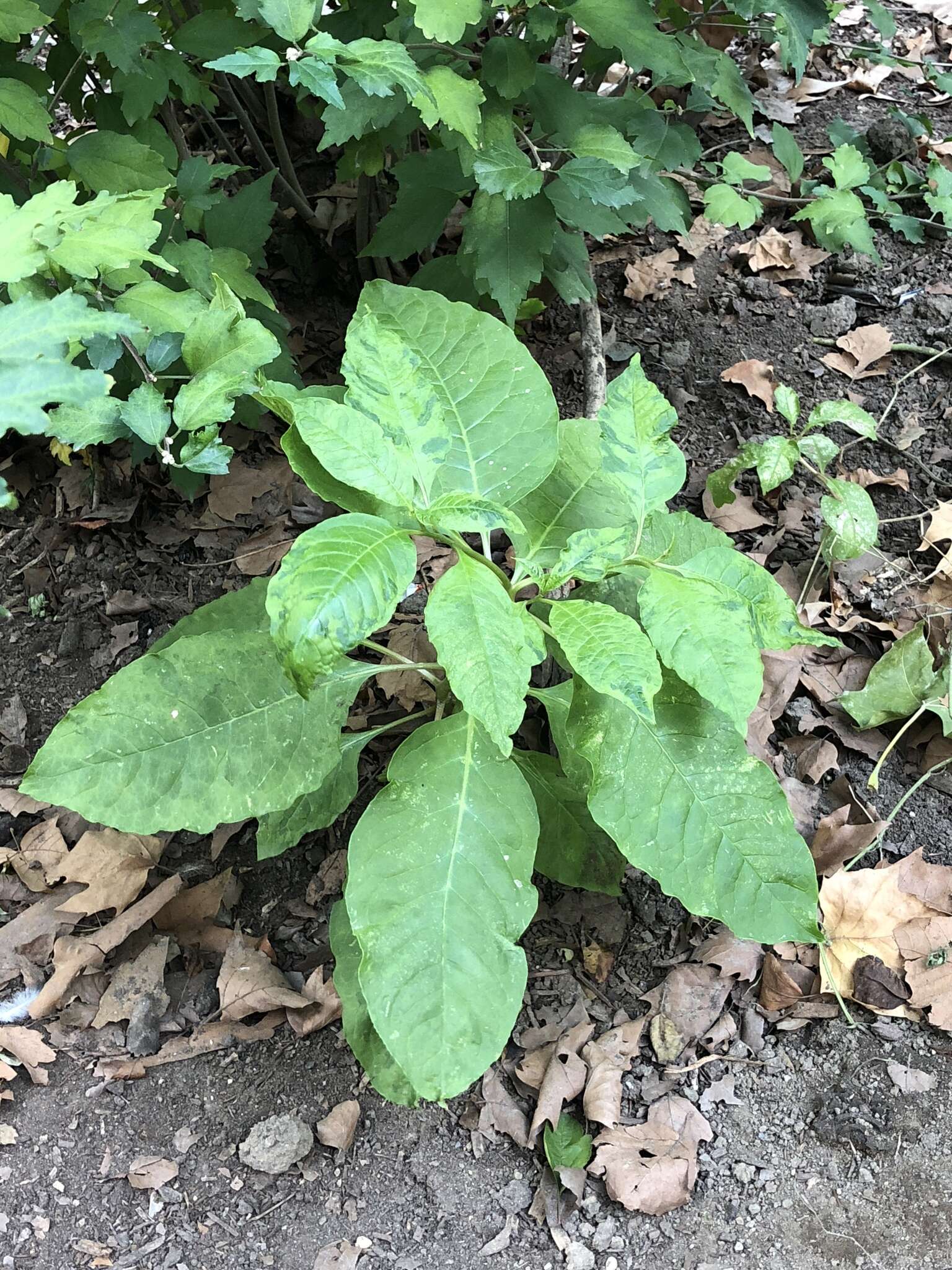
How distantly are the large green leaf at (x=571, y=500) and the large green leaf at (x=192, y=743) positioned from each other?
22.0 inches

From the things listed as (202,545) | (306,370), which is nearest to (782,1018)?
(202,545)

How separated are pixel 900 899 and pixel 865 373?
5.80ft

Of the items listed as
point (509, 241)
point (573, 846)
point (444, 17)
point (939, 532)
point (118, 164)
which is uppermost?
point (444, 17)

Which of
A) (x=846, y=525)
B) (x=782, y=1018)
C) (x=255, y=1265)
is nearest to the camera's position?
(x=255, y=1265)

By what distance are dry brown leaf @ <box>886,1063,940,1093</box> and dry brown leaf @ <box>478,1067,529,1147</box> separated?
0.75m

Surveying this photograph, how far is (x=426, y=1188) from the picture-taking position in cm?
183

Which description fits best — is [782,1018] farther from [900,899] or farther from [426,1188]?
[426,1188]

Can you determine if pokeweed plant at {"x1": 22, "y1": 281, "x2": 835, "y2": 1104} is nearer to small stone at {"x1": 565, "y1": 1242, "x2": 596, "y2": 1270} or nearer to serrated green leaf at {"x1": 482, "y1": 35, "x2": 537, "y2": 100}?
small stone at {"x1": 565, "y1": 1242, "x2": 596, "y2": 1270}

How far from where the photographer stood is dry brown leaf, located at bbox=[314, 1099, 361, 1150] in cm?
186

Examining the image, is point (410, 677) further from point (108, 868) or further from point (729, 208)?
point (729, 208)

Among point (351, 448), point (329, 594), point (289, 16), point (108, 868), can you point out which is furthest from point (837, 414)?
point (108, 868)

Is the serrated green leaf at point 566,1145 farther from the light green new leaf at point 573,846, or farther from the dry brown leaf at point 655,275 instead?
the dry brown leaf at point 655,275

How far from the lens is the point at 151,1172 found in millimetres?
1847

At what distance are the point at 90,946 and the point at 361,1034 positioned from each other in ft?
2.45
